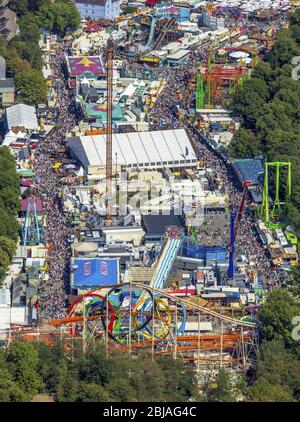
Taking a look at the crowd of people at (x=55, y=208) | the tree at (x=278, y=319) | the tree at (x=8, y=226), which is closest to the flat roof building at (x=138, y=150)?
the crowd of people at (x=55, y=208)

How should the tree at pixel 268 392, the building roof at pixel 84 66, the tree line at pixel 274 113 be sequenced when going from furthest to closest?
the building roof at pixel 84 66 → the tree line at pixel 274 113 → the tree at pixel 268 392

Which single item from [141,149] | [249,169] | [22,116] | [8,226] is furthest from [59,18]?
[8,226]

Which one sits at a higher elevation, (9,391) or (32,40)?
(32,40)

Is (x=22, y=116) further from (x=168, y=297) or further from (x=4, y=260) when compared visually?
(x=168, y=297)

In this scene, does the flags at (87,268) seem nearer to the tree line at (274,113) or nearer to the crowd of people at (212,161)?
the crowd of people at (212,161)

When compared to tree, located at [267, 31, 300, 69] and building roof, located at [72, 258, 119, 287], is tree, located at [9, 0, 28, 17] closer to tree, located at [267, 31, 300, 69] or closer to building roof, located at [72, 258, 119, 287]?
tree, located at [267, 31, 300, 69]

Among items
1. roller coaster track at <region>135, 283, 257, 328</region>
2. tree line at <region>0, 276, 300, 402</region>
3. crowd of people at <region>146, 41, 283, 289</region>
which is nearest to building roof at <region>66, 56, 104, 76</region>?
crowd of people at <region>146, 41, 283, 289</region>
